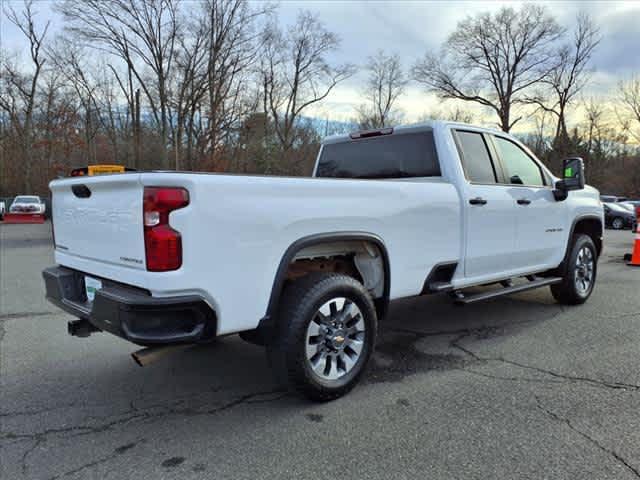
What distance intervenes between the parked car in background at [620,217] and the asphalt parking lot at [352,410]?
2080 cm

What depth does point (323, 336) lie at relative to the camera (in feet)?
10.7

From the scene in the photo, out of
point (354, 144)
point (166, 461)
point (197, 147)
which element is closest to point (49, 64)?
point (197, 147)

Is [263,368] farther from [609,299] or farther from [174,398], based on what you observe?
[609,299]

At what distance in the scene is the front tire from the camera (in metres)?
3.06

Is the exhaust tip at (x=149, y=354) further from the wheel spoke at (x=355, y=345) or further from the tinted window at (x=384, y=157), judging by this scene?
the tinted window at (x=384, y=157)

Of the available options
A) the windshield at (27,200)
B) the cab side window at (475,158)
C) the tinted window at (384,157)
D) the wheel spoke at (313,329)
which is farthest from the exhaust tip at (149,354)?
the windshield at (27,200)

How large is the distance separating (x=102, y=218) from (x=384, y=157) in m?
2.74

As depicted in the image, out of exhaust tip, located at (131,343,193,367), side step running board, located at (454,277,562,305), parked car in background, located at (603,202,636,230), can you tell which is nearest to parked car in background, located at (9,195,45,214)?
exhaust tip, located at (131,343,193,367)

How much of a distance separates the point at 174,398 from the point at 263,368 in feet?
2.68

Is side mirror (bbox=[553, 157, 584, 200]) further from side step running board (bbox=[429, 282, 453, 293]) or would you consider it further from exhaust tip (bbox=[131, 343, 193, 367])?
exhaust tip (bbox=[131, 343, 193, 367])

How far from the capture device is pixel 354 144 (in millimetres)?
4984

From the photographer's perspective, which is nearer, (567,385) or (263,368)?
(567,385)

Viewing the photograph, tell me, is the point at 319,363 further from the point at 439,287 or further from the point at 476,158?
the point at 476,158

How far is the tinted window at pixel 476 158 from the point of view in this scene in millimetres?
4430
